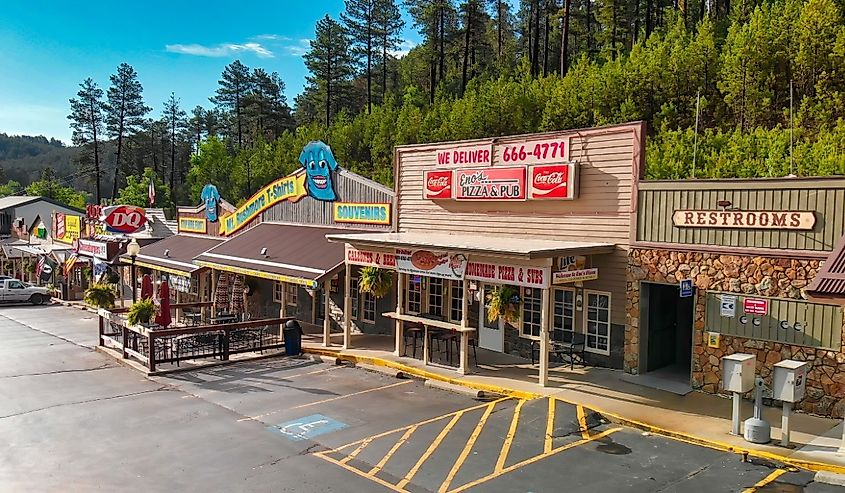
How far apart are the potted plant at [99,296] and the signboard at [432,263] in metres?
9.91

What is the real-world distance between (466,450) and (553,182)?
7.16 m

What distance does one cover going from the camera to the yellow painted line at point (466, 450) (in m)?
8.96

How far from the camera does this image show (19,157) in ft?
592

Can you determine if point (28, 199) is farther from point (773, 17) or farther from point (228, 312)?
point (773, 17)

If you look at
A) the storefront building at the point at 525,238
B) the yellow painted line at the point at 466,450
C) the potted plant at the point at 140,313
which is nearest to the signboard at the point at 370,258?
the storefront building at the point at 525,238

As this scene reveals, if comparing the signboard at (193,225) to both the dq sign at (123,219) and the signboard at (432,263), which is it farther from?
the signboard at (432,263)

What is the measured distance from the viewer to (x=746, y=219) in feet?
39.9

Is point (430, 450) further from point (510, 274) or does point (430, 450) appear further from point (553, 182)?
point (553, 182)

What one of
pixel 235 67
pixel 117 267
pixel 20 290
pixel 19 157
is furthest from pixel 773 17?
pixel 19 157

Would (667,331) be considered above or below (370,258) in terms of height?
below

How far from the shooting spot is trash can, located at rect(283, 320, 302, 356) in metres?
17.8

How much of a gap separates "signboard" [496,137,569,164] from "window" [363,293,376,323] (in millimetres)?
6497

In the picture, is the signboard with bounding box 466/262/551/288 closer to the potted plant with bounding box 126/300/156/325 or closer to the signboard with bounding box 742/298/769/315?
the signboard with bounding box 742/298/769/315

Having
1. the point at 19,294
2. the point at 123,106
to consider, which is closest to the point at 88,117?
the point at 123,106
